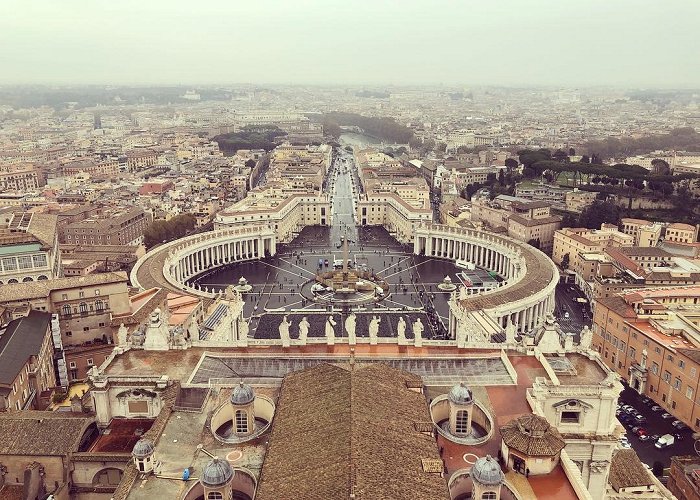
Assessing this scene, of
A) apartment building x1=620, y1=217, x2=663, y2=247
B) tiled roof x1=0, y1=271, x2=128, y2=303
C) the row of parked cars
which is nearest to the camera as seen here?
the row of parked cars

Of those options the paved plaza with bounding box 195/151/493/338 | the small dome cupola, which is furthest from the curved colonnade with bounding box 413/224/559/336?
the small dome cupola

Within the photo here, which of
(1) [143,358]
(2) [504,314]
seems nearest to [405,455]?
(1) [143,358]

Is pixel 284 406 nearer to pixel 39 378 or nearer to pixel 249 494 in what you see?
pixel 249 494

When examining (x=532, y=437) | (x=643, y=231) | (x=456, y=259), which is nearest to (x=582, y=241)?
(x=643, y=231)

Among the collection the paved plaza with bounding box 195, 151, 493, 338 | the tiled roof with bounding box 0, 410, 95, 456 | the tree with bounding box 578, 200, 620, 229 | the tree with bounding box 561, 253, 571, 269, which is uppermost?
the tiled roof with bounding box 0, 410, 95, 456

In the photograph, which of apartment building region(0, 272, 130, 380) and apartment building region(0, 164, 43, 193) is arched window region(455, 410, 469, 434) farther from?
apartment building region(0, 164, 43, 193)

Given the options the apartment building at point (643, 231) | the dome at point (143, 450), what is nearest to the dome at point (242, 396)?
the dome at point (143, 450)

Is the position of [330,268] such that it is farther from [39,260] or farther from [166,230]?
[39,260]
